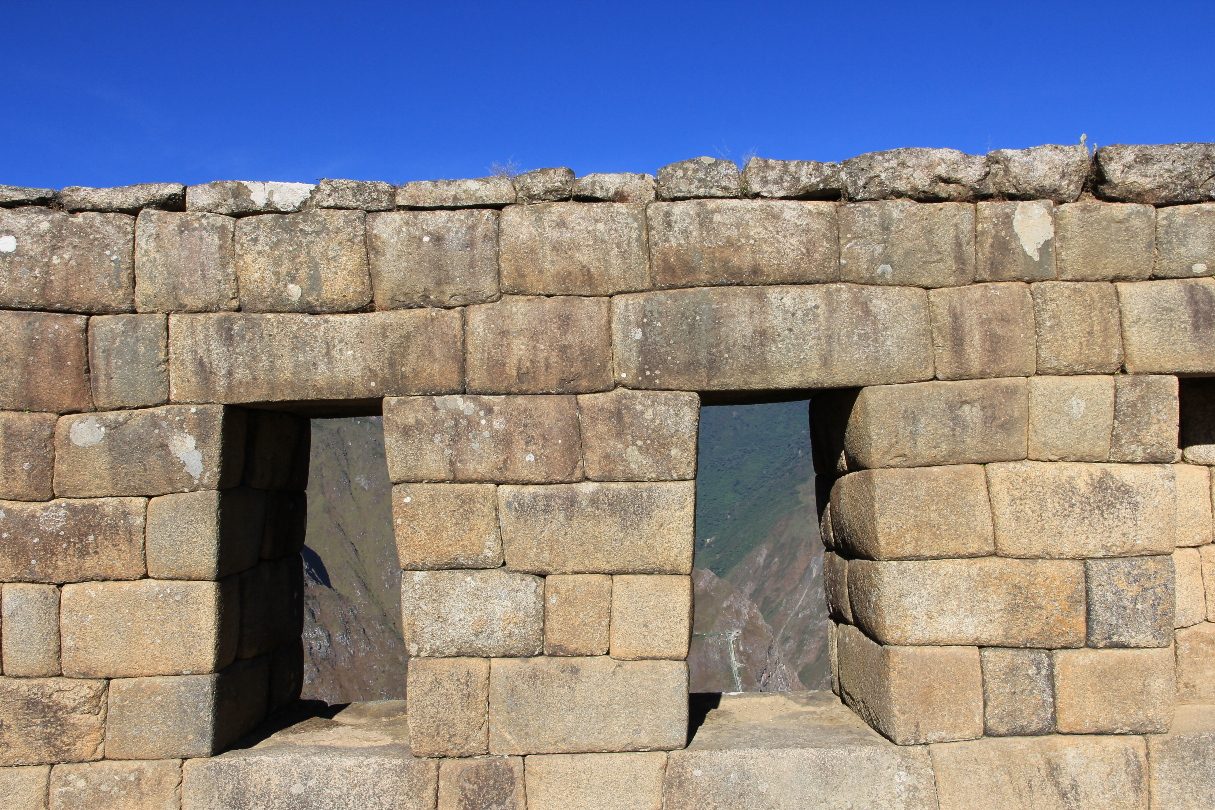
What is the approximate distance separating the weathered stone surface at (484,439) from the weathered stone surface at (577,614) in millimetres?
539

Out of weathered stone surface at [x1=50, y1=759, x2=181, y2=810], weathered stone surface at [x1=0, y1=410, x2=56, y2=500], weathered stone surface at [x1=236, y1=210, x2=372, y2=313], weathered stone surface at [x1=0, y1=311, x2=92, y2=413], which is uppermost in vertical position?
weathered stone surface at [x1=236, y1=210, x2=372, y2=313]

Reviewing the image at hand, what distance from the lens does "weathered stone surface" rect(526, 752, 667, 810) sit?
4.12 metres

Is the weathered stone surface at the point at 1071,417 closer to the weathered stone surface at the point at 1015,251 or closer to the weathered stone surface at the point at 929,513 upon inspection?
the weathered stone surface at the point at 929,513

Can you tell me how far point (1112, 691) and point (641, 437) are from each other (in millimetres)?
2722

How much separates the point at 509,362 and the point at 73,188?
2506mm

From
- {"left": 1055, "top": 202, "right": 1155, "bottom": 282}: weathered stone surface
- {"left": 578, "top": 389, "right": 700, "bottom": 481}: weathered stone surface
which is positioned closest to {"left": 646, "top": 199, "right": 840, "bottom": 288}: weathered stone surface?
{"left": 578, "top": 389, "right": 700, "bottom": 481}: weathered stone surface

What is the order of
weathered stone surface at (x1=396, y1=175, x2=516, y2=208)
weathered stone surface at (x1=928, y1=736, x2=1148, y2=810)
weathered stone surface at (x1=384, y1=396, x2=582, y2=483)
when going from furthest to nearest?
weathered stone surface at (x1=396, y1=175, x2=516, y2=208) < weathered stone surface at (x1=384, y1=396, x2=582, y2=483) < weathered stone surface at (x1=928, y1=736, x2=1148, y2=810)

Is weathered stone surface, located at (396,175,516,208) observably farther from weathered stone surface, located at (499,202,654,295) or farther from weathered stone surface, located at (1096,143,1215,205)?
weathered stone surface, located at (1096,143,1215,205)

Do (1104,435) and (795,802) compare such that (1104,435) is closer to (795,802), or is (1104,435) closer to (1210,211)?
(1210,211)

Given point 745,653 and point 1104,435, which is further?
point 745,653

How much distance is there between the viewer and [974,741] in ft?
13.6

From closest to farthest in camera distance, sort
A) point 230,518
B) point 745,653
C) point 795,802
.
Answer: point 795,802 → point 230,518 → point 745,653

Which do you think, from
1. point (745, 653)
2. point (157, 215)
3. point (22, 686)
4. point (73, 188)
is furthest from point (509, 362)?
point (745, 653)

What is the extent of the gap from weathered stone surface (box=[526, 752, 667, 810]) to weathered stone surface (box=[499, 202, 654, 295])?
2.40 metres
